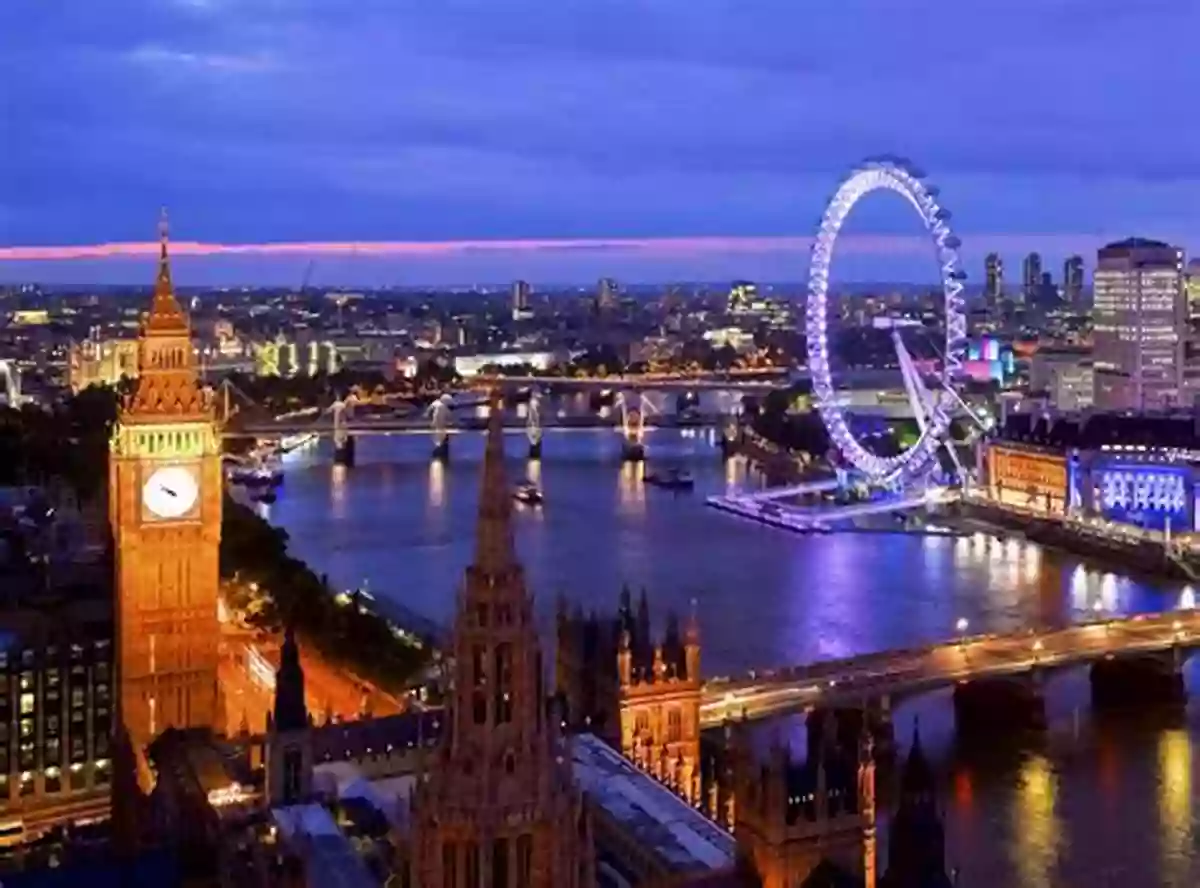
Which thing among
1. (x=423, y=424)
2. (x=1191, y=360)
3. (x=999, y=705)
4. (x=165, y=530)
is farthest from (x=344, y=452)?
(x=165, y=530)

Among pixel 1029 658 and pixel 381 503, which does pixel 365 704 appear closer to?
pixel 1029 658

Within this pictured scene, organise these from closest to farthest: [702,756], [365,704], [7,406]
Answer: [702,756]
[365,704]
[7,406]

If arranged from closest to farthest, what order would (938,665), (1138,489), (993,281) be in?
(938,665) → (1138,489) → (993,281)

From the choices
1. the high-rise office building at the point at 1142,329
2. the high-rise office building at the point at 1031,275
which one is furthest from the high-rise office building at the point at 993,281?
the high-rise office building at the point at 1142,329

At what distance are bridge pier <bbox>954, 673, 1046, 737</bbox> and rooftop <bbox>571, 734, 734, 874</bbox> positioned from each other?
895 cm

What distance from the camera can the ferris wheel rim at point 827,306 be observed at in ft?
107

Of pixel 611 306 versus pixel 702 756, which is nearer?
pixel 702 756

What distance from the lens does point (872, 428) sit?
163 feet

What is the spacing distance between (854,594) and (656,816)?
16601 mm

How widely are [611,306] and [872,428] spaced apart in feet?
127

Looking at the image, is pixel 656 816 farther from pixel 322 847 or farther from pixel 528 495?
pixel 528 495

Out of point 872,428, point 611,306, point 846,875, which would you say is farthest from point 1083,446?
Answer: point 611,306

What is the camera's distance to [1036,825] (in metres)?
15.1

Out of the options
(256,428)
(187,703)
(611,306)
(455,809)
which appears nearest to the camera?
(455,809)
